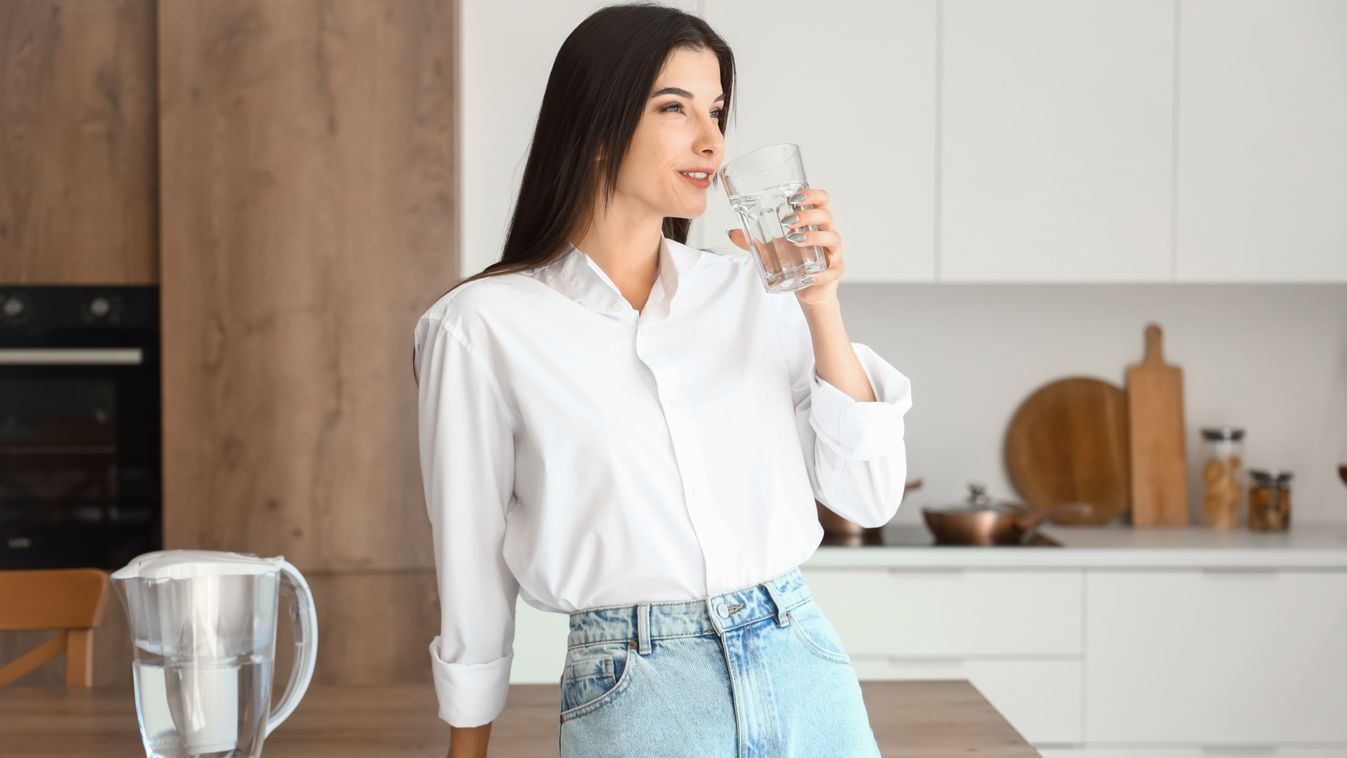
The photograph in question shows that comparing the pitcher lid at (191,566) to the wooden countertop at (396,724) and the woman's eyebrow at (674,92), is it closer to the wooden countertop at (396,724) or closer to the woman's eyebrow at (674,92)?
the wooden countertop at (396,724)

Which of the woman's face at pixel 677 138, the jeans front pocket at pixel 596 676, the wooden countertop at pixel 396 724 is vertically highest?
the woman's face at pixel 677 138

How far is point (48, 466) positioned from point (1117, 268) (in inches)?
95.7

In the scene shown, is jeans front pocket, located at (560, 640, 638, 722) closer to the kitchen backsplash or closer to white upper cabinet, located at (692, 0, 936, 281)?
white upper cabinet, located at (692, 0, 936, 281)

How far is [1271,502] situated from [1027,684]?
0.81m

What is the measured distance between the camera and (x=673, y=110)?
128cm

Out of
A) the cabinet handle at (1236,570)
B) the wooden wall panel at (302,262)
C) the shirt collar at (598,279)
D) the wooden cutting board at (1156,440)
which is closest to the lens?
the shirt collar at (598,279)

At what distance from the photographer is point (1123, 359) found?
335 centimetres

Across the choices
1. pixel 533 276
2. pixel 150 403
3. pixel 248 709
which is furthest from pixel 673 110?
pixel 150 403

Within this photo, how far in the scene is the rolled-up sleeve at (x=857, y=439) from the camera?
1.25 m

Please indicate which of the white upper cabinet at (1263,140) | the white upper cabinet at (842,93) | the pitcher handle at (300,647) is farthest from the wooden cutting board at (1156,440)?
the pitcher handle at (300,647)

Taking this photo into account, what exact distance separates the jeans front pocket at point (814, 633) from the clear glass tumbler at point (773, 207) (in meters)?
0.31

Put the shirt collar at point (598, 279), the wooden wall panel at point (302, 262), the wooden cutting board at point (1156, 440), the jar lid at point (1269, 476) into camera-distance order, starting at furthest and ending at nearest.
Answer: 1. the wooden cutting board at point (1156, 440)
2. the jar lid at point (1269, 476)
3. the wooden wall panel at point (302, 262)
4. the shirt collar at point (598, 279)

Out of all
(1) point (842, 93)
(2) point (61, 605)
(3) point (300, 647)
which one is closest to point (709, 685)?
(3) point (300, 647)

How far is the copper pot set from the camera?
2908 mm
